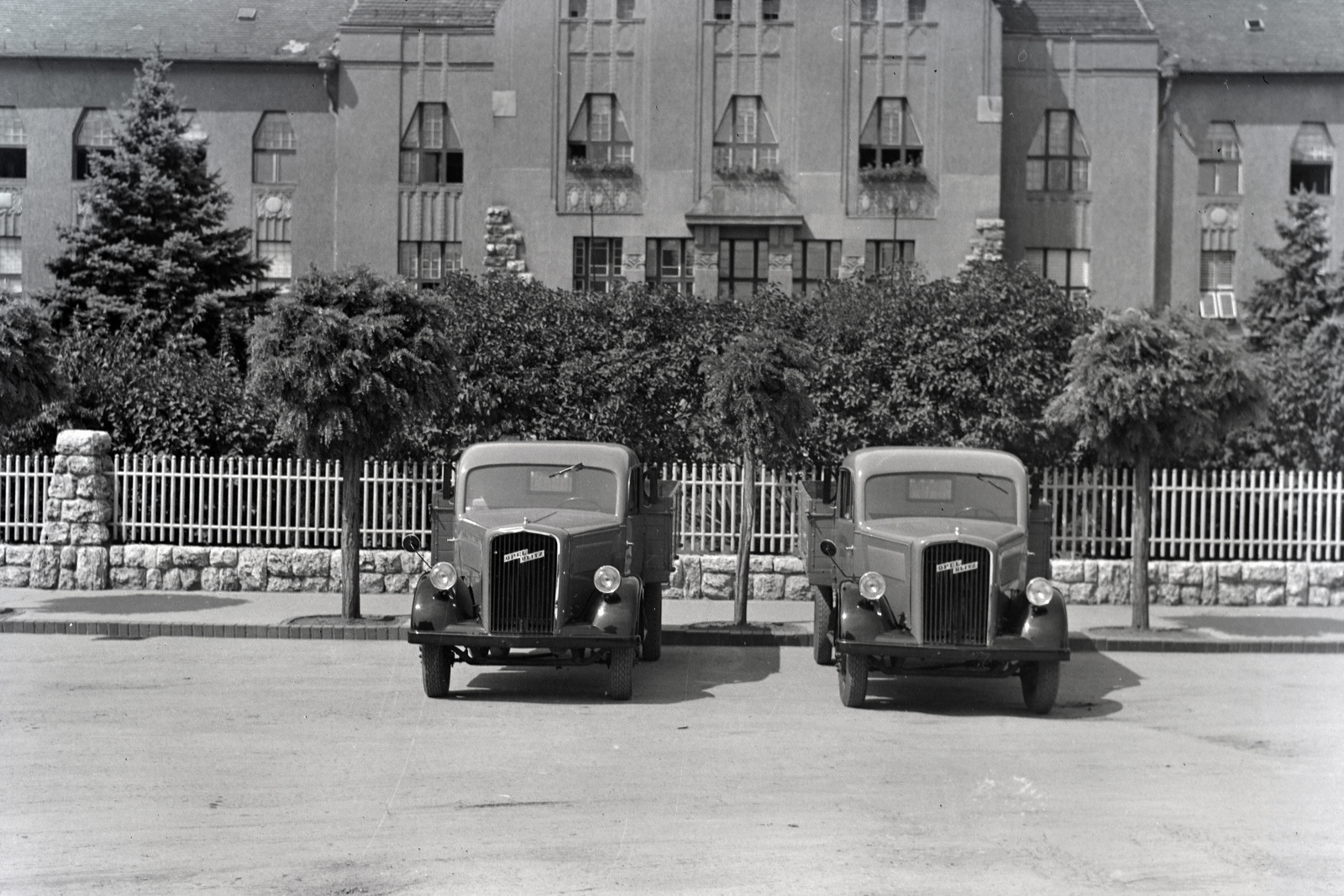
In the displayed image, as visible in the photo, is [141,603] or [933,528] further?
[141,603]

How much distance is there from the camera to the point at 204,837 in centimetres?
761

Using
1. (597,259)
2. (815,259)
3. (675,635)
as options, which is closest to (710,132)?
(815,259)

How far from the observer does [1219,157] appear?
126 ft

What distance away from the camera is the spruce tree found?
30.8 metres

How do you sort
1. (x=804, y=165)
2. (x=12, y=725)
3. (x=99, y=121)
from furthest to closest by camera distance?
(x=99, y=121)
(x=804, y=165)
(x=12, y=725)

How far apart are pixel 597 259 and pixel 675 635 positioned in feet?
67.4

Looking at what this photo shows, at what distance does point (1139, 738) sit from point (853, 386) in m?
11.0

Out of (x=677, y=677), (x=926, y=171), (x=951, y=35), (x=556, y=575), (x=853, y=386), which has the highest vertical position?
(x=951, y=35)

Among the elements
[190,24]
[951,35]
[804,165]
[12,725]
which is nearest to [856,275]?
[804,165]

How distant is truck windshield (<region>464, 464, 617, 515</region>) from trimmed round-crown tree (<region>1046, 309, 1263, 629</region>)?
6289mm

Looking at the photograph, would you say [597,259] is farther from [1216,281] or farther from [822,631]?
[822,631]

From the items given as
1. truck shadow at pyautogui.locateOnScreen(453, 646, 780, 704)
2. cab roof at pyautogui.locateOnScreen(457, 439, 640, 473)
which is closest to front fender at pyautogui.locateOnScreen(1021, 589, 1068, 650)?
truck shadow at pyautogui.locateOnScreen(453, 646, 780, 704)

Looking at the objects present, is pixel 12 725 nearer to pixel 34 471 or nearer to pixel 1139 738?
pixel 1139 738

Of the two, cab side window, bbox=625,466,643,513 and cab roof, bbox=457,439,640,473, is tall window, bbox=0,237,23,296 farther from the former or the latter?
cab side window, bbox=625,466,643,513
